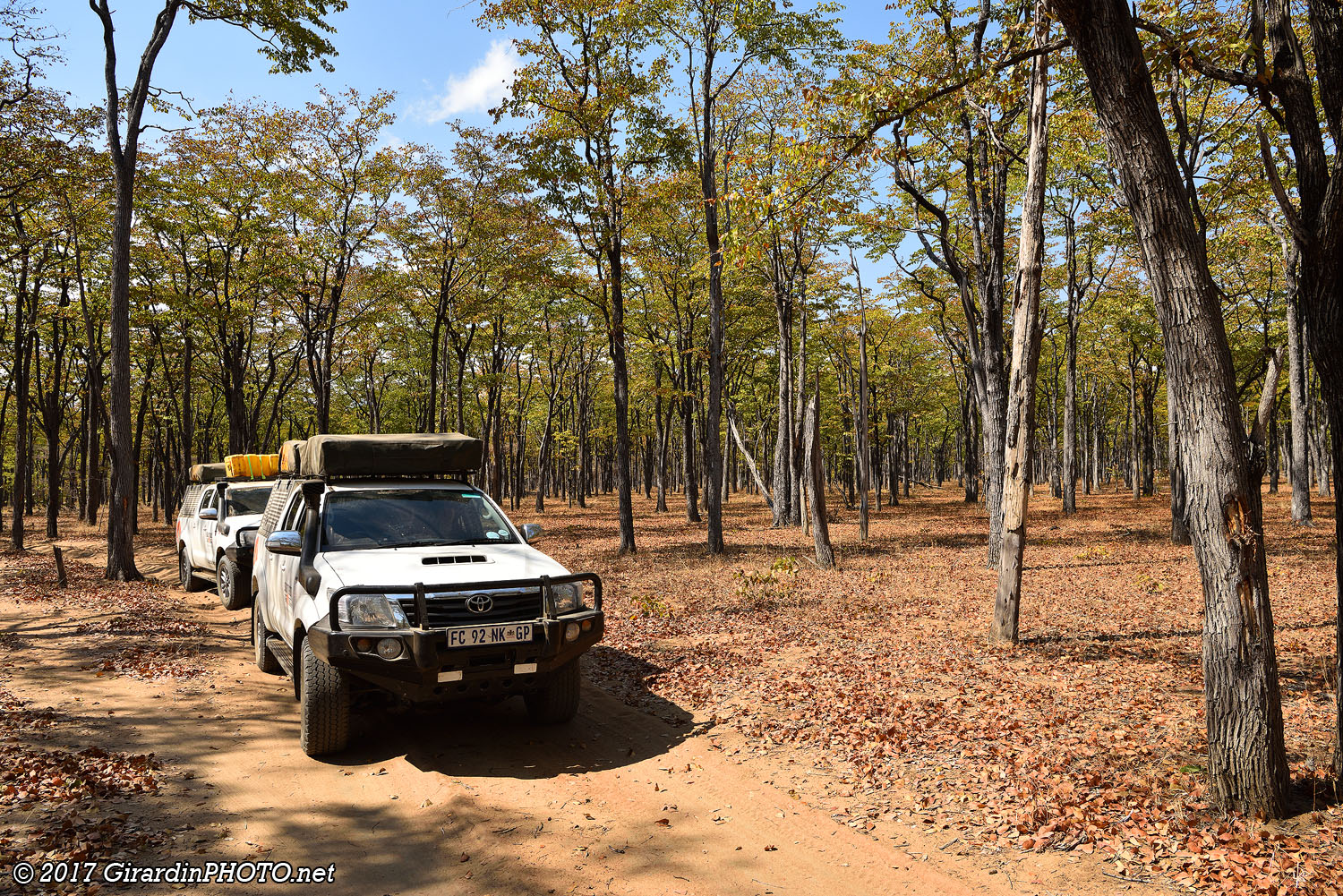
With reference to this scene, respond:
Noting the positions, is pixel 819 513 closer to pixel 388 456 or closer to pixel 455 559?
pixel 388 456

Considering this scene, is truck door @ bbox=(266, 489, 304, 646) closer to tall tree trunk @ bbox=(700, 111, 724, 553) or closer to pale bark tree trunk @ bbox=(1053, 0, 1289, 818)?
pale bark tree trunk @ bbox=(1053, 0, 1289, 818)

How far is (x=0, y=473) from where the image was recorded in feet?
163

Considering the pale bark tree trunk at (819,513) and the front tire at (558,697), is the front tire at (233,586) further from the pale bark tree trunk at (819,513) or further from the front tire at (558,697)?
the pale bark tree trunk at (819,513)

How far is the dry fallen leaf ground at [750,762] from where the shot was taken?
412 centimetres

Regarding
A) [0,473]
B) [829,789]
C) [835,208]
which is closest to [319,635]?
[829,789]

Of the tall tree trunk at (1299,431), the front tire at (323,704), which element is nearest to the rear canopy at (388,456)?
the front tire at (323,704)

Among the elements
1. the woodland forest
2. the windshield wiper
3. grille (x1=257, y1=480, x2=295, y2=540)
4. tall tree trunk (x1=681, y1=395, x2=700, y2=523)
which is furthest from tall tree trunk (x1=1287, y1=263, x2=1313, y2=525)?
grille (x1=257, y1=480, x2=295, y2=540)

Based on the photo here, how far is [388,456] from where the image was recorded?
23.3 ft

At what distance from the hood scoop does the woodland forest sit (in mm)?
3646

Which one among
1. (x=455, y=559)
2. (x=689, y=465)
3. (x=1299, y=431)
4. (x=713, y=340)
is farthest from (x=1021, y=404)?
(x=689, y=465)

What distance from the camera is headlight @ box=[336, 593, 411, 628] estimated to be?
5.20m

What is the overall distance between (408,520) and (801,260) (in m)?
20.8

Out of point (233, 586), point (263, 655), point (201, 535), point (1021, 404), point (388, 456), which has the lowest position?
point (263, 655)

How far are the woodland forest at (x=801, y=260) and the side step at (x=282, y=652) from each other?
5.38 metres
